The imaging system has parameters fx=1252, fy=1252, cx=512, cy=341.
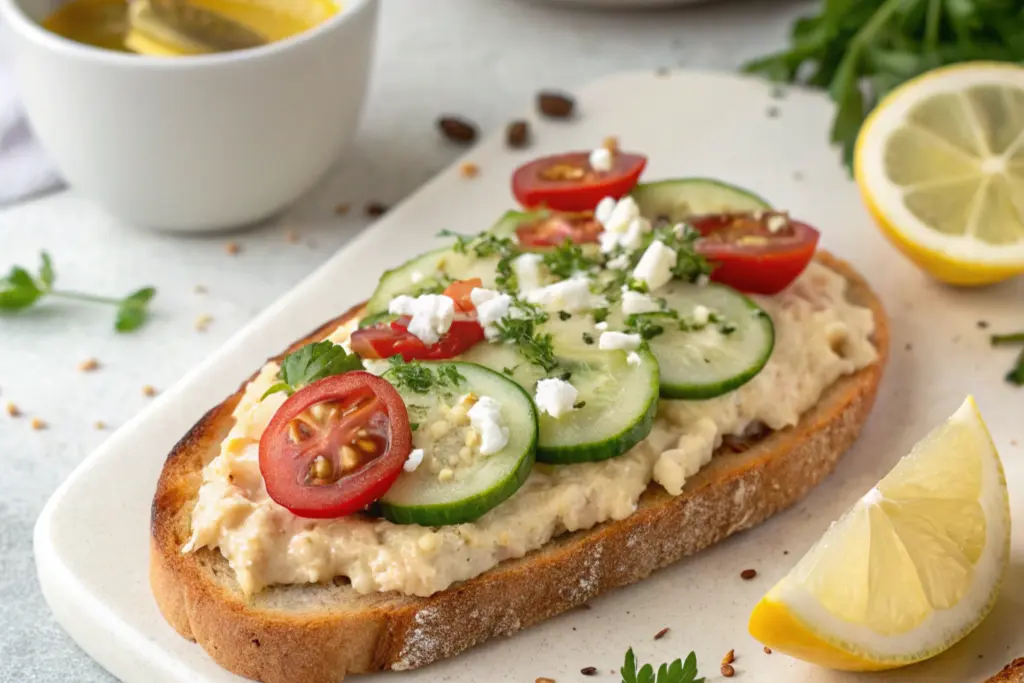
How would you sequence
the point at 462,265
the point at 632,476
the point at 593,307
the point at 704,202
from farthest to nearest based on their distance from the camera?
1. the point at 704,202
2. the point at 462,265
3. the point at 593,307
4. the point at 632,476

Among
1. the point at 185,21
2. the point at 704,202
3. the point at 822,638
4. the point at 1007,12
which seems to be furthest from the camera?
the point at 1007,12

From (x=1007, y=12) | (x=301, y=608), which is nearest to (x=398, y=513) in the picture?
(x=301, y=608)

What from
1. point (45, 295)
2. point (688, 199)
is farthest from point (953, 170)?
point (45, 295)

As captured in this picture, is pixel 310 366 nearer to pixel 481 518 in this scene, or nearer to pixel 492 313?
pixel 492 313

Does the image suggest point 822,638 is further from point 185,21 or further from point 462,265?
point 185,21

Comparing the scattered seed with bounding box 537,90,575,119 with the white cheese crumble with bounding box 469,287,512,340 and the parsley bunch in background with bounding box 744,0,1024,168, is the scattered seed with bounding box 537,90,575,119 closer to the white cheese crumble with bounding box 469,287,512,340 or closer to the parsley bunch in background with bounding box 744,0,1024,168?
the parsley bunch in background with bounding box 744,0,1024,168
